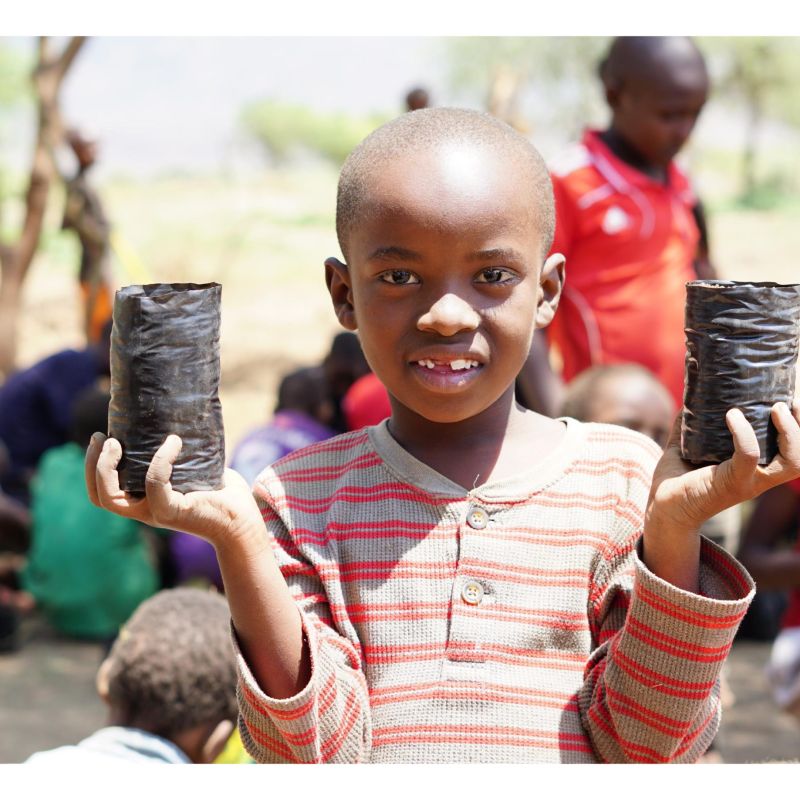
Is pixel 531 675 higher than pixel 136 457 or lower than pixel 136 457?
lower

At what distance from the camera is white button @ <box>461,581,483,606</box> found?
177 centimetres

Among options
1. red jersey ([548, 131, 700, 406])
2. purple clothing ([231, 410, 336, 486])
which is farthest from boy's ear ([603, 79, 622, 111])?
purple clothing ([231, 410, 336, 486])

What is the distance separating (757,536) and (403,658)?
8.74 feet

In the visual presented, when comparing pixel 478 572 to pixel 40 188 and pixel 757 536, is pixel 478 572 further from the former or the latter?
pixel 40 188

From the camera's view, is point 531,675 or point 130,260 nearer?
point 531,675

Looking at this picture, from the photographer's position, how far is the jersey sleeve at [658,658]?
1.60 m

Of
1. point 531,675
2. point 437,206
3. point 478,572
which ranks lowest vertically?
point 531,675

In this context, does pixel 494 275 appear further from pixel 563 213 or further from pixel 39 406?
pixel 39 406

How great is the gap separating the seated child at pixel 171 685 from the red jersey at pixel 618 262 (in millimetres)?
1784

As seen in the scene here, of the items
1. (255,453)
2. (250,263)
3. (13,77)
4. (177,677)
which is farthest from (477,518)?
(13,77)

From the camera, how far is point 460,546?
1.80 metres

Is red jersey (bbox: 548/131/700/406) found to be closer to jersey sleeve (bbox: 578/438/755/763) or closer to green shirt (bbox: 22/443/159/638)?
jersey sleeve (bbox: 578/438/755/763)

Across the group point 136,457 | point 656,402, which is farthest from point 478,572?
point 656,402

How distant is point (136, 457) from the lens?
5.24 ft
